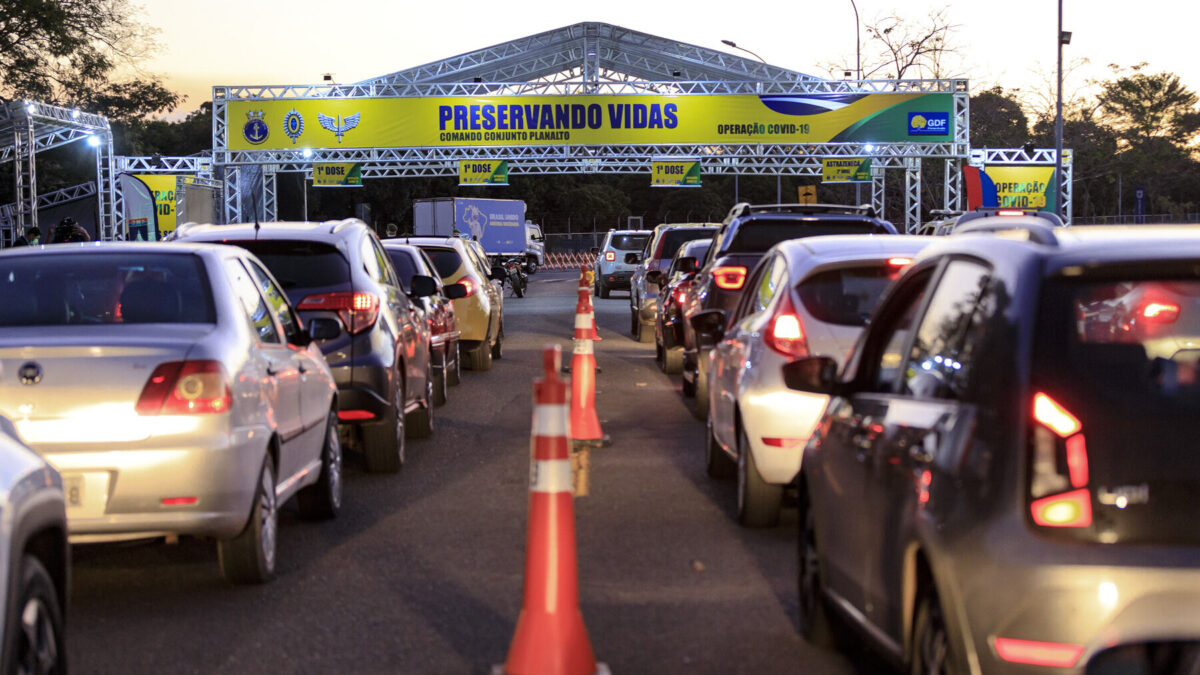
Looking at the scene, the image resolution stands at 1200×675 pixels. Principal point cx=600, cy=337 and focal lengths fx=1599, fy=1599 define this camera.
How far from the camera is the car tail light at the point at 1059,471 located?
3.56m

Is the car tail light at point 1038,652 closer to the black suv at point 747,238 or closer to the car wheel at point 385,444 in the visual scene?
the car wheel at point 385,444

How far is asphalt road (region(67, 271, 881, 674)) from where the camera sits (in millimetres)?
5699

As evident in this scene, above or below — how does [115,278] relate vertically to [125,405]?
above

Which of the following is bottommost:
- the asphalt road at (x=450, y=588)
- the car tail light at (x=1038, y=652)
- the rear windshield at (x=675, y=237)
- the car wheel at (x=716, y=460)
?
the asphalt road at (x=450, y=588)

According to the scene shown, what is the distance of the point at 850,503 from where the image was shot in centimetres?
492

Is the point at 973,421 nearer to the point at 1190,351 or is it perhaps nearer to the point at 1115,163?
the point at 1190,351

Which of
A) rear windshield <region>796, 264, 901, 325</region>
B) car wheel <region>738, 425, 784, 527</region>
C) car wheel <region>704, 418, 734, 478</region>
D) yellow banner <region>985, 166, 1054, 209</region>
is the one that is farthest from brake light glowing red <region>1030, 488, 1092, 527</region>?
yellow banner <region>985, 166, 1054, 209</region>

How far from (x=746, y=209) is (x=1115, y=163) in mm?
85170

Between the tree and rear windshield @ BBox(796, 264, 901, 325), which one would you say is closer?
rear windshield @ BBox(796, 264, 901, 325)

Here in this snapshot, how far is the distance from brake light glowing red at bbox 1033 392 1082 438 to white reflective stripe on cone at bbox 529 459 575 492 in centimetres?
172

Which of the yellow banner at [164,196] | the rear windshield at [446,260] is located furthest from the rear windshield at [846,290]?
the yellow banner at [164,196]

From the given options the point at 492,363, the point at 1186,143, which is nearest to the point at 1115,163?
the point at 1186,143

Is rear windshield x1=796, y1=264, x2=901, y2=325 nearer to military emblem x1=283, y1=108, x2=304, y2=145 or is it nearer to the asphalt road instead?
the asphalt road

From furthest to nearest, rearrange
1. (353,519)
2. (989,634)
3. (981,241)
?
(353,519)
(981,241)
(989,634)
